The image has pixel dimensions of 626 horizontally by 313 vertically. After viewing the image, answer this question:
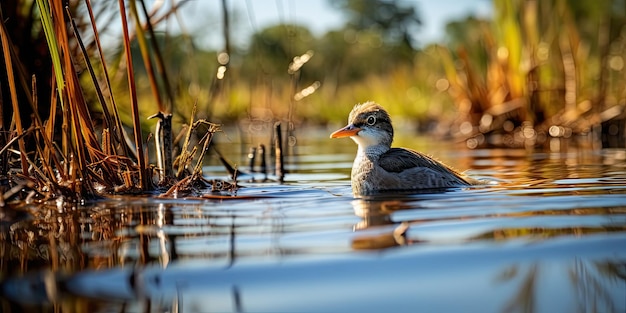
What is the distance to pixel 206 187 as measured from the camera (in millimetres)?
5328

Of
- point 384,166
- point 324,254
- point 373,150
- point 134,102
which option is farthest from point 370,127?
point 324,254

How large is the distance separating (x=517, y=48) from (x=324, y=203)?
742cm

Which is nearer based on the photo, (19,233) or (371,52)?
(19,233)

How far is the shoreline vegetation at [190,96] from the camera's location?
420cm

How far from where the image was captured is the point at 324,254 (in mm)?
2822

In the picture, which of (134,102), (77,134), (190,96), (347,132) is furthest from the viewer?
(190,96)

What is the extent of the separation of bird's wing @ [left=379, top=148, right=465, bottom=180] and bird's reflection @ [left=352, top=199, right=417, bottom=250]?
924 mm

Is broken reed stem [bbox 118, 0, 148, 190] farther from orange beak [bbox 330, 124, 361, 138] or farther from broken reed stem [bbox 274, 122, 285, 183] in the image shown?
broken reed stem [bbox 274, 122, 285, 183]

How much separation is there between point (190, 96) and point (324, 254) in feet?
17.0

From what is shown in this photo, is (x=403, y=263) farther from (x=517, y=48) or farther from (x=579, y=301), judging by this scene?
(x=517, y=48)

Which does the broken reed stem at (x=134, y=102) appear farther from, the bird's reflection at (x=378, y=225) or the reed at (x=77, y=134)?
the bird's reflection at (x=378, y=225)

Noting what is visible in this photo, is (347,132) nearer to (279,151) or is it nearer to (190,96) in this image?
(279,151)

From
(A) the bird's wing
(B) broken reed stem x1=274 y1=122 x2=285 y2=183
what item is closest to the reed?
(A) the bird's wing

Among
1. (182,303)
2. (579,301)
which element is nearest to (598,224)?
(579,301)
